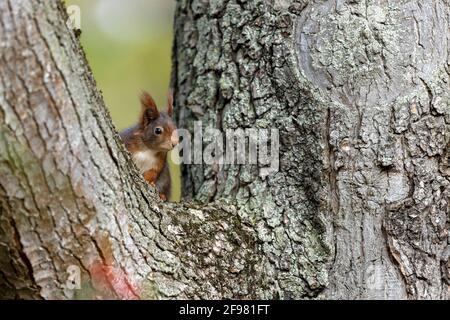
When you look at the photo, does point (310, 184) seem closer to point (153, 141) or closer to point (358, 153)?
point (358, 153)

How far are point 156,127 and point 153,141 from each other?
0.08 meters

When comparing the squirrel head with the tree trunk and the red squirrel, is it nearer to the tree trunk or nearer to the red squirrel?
the red squirrel

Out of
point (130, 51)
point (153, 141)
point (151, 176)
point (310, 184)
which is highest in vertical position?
point (130, 51)

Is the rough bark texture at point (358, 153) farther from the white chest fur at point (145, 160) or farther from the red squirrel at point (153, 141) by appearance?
the white chest fur at point (145, 160)

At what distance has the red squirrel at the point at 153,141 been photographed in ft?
9.26

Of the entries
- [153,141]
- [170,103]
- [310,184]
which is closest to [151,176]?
[153,141]

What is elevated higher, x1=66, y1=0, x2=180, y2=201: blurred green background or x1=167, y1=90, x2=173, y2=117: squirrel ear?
x1=66, y1=0, x2=180, y2=201: blurred green background

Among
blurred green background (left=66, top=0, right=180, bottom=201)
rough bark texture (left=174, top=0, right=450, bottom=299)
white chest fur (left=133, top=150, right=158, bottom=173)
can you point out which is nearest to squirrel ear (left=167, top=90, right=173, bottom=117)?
white chest fur (left=133, top=150, right=158, bottom=173)

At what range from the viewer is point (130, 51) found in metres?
5.71

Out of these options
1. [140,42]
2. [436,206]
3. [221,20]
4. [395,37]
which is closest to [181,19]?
[221,20]

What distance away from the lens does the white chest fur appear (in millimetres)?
2996

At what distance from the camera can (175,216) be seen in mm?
2166

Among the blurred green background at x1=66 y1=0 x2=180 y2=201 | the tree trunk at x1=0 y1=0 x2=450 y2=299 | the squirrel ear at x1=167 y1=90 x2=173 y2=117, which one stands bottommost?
the tree trunk at x1=0 y1=0 x2=450 y2=299

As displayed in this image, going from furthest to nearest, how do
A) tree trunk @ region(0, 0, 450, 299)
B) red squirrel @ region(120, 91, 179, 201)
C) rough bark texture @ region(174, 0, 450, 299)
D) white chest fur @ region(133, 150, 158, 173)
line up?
white chest fur @ region(133, 150, 158, 173)
red squirrel @ region(120, 91, 179, 201)
rough bark texture @ region(174, 0, 450, 299)
tree trunk @ region(0, 0, 450, 299)
